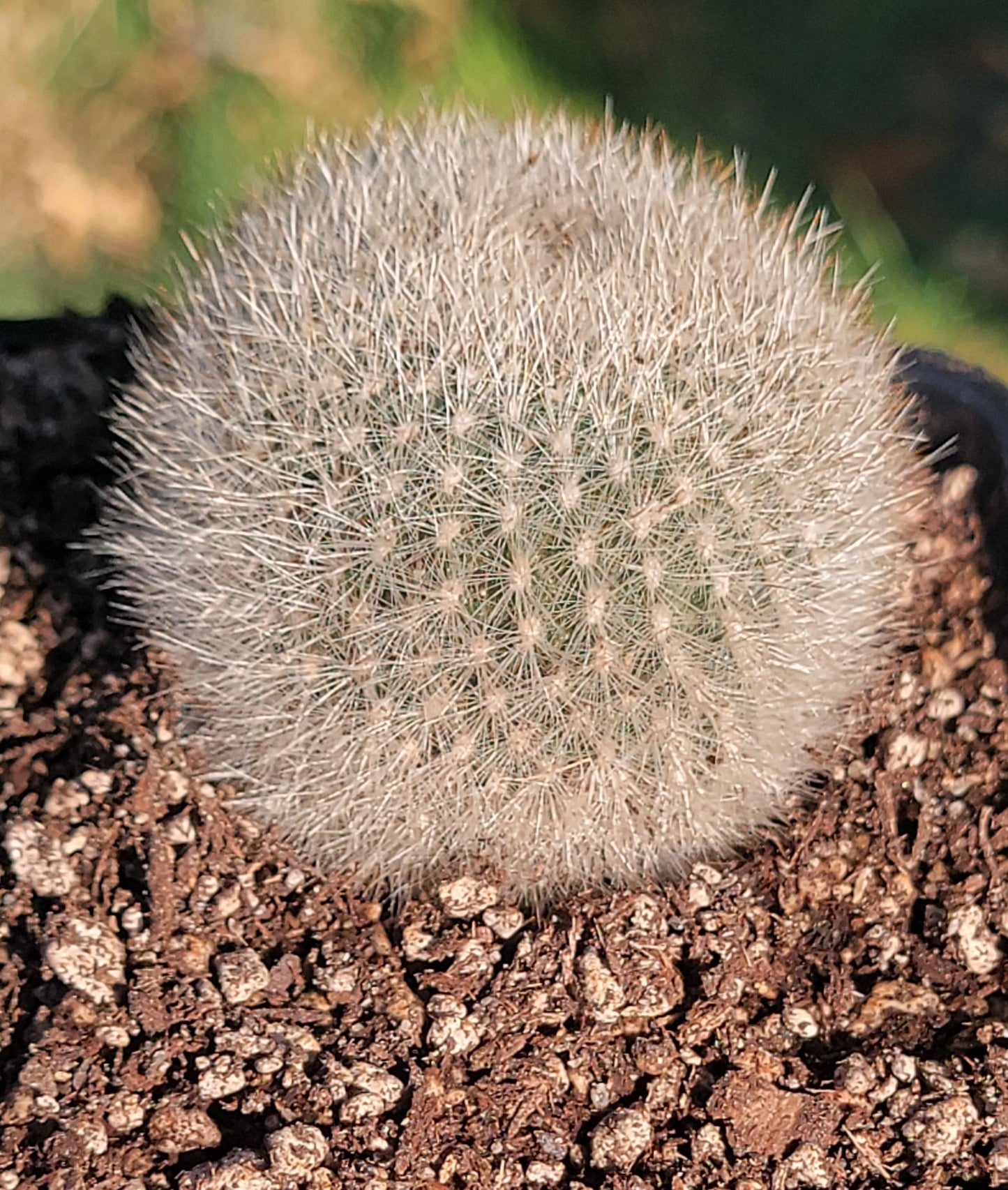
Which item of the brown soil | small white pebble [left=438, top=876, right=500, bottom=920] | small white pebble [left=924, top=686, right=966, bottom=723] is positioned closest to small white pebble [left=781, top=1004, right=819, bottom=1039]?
the brown soil

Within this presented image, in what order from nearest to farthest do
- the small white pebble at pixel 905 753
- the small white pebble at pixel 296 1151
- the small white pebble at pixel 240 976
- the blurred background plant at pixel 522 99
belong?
the small white pebble at pixel 296 1151 < the small white pebble at pixel 240 976 < the small white pebble at pixel 905 753 < the blurred background plant at pixel 522 99

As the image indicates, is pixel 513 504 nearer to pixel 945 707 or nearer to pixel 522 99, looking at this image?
pixel 945 707

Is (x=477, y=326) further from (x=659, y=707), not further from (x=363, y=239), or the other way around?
(x=659, y=707)

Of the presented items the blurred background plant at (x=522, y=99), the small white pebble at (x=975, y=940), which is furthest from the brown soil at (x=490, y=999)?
the blurred background plant at (x=522, y=99)

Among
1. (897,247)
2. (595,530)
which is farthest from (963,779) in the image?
(897,247)

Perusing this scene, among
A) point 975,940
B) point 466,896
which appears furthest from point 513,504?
point 975,940

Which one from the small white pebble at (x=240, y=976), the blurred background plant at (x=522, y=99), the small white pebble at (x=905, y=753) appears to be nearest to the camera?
the small white pebble at (x=240, y=976)

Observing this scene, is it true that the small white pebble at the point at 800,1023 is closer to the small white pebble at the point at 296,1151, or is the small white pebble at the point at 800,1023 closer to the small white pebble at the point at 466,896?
the small white pebble at the point at 466,896
